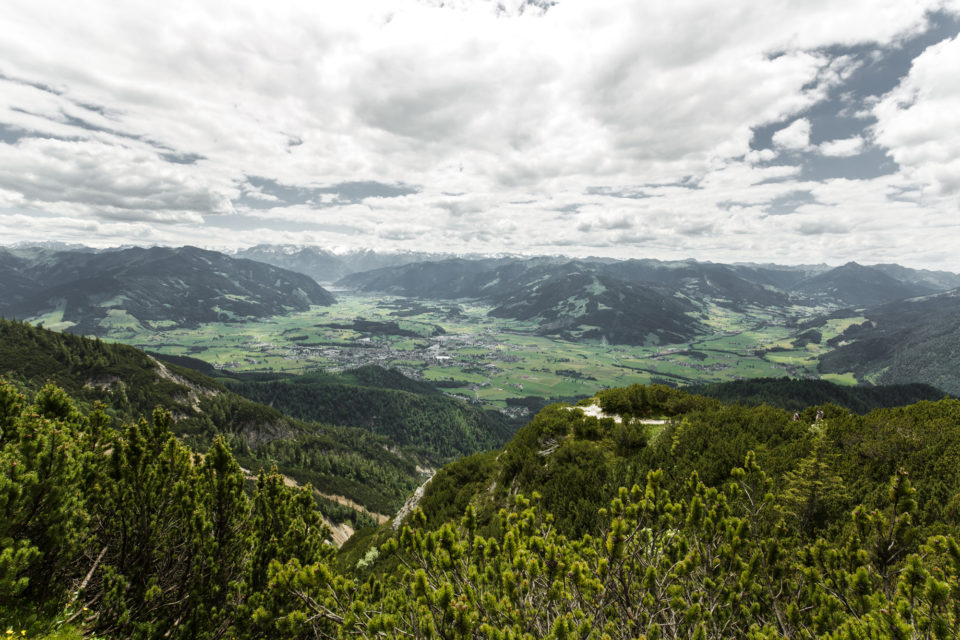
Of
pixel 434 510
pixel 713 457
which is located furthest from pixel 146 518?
pixel 713 457

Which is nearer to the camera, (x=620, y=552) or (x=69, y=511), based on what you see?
(x=620, y=552)

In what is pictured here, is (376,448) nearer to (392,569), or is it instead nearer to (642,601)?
(392,569)

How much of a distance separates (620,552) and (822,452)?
22430 mm

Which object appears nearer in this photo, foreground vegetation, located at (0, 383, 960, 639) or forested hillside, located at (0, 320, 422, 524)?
foreground vegetation, located at (0, 383, 960, 639)

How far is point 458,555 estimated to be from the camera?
8586 millimetres

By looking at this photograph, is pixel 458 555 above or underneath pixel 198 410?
above

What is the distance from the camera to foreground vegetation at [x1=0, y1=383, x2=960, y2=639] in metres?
7.51

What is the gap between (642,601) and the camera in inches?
294

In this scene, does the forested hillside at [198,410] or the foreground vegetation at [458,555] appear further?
the forested hillside at [198,410]

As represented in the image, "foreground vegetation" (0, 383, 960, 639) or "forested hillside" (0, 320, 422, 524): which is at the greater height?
"foreground vegetation" (0, 383, 960, 639)

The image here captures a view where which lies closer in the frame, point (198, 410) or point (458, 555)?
point (458, 555)

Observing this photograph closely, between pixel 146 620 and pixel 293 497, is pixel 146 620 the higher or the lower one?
the lower one

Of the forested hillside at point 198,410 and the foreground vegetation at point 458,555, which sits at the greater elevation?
the foreground vegetation at point 458,555

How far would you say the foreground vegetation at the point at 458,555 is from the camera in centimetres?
751
